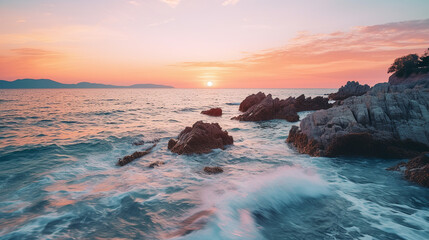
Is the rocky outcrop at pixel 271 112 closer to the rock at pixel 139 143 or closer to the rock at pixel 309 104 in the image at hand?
the rock at pixel 309 104

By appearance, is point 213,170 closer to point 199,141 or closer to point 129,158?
point 199,141

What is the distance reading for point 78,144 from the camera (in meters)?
16.4

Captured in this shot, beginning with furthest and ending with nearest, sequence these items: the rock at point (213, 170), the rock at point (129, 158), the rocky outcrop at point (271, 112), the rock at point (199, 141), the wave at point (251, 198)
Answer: the rocky outcrop at point (271, 112) < the rock at point (199, 141) < the rock at point (129, 158) < the rock at point (213, 170) < the wave at point (251, 198)

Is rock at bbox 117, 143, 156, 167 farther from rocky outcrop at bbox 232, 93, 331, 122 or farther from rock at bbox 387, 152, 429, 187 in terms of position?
rocky outcrop at bbox 232, 93, 331, 122

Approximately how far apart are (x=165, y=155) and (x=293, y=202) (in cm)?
863

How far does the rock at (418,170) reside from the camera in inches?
331

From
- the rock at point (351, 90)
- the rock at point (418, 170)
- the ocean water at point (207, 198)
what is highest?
the rock at point (351, 90)

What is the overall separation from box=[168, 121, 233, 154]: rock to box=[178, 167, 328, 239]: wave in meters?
5.09

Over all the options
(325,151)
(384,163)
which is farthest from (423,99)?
(325,151)

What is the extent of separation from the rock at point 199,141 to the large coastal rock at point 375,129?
616 cm

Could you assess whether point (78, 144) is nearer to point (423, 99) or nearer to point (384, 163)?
point (384, 163)

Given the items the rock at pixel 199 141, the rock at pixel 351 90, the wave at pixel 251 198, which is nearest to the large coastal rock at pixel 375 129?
the wave at pixel 251 198

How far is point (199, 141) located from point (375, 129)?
11009mm

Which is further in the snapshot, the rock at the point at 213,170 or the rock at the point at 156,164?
the rock at the point at 156,164
